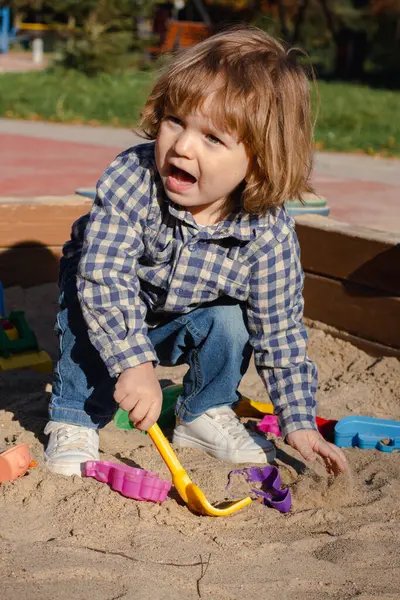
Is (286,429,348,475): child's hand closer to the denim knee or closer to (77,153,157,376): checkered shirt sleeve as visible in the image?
the denim knee

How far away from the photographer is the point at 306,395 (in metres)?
2.42

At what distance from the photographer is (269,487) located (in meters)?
2.39

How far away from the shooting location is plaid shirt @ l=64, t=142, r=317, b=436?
2.31 m

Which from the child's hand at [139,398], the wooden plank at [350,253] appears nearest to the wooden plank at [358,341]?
the wooden plank at [350,253]

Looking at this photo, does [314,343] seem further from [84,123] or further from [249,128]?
[84,123]

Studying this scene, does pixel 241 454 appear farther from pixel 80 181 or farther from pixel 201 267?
pixel 80 181

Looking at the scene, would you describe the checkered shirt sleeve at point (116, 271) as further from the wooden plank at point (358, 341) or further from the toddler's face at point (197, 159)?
the wooden plank at point (358, 341)

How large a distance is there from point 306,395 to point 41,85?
992 centimetres

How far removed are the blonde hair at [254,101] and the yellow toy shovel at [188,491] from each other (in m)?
0.63

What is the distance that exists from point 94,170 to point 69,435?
3473 mm

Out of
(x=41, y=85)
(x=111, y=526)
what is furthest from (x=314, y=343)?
(x=41, y=85)

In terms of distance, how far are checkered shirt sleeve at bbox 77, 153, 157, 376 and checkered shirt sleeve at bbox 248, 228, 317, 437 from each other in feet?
1.04

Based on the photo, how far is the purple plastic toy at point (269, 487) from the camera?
2.27m

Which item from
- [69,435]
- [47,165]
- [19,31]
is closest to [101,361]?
[69,435]
